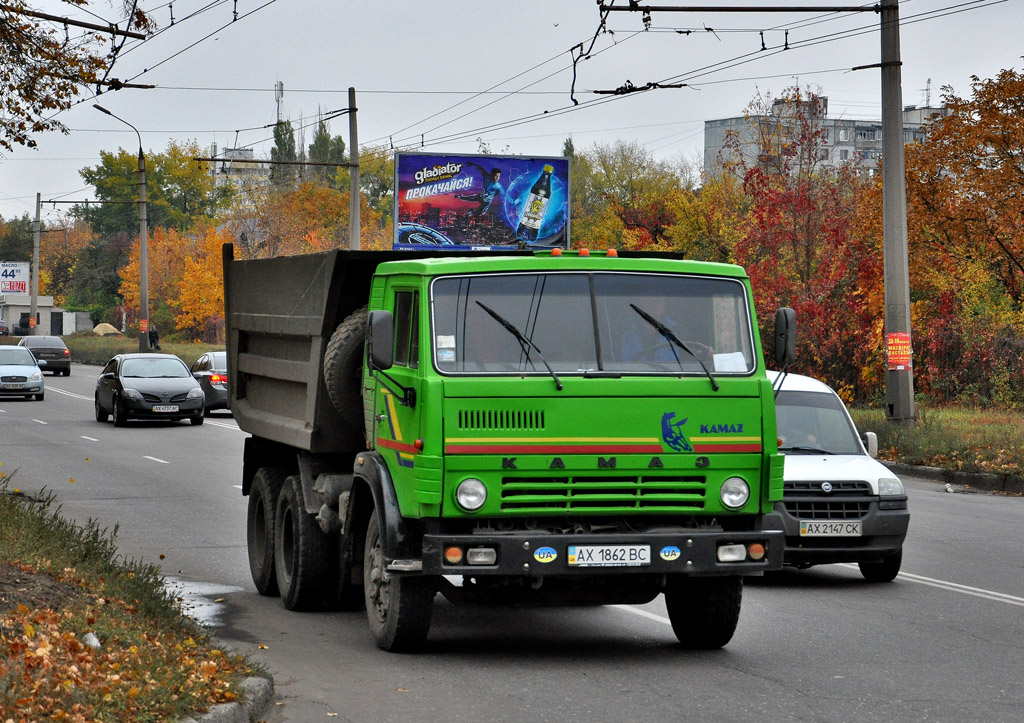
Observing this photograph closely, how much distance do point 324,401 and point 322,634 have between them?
1468 mm

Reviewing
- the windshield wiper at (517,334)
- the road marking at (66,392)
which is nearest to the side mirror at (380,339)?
the windshield wiper at (517,334)

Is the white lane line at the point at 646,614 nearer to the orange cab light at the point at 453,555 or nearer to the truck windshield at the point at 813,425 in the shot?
the truck windshield at the point at 813,425

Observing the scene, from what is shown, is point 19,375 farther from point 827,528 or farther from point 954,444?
point 827,528

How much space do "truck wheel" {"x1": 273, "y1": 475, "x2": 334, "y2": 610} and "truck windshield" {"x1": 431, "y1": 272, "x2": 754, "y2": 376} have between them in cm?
251

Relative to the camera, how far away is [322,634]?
916 cm

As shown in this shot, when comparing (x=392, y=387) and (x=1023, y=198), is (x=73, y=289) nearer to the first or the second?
(x=1023, y=198)

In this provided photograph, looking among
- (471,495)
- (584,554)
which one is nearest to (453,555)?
(471,495)

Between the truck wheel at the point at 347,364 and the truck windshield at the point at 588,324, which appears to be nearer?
the truck windshield at the point at 588,324

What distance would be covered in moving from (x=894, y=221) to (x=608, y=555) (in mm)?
16332

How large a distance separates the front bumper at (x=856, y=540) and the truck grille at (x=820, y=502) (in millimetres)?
47

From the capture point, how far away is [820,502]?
35.8ft

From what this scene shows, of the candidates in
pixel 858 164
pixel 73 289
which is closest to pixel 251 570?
pixel 858 164

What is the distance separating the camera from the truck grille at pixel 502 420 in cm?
766

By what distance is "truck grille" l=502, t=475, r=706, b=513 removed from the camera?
25.2 feet
